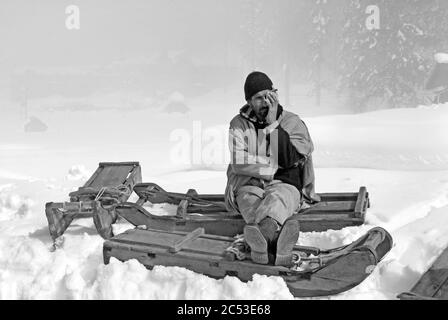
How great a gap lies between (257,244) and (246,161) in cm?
127

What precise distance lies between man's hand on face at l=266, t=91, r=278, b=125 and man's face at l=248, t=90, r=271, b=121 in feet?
0.07

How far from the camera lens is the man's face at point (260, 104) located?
521cm

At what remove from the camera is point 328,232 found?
538 cm

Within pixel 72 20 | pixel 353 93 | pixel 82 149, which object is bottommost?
pixel 82 149

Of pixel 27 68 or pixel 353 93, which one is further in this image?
pixel 27 68

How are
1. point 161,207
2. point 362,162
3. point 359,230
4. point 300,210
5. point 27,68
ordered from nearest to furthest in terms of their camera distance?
point 359,230, point 300,210, point 161,207, point 362,162, point 27,68

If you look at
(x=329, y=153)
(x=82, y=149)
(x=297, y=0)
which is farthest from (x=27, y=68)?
(x=329, y=153)

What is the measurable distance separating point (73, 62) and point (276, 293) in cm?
7210

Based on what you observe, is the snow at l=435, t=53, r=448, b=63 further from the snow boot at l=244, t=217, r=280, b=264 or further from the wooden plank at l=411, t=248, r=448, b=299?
the snow boot at l=244, t=217, r=280, b=264

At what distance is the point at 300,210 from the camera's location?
583 cm

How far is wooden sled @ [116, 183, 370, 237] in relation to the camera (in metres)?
5.50

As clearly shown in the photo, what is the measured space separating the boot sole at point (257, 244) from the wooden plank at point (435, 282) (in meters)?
1.14

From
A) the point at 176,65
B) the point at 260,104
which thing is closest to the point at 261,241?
the point at 260,104
